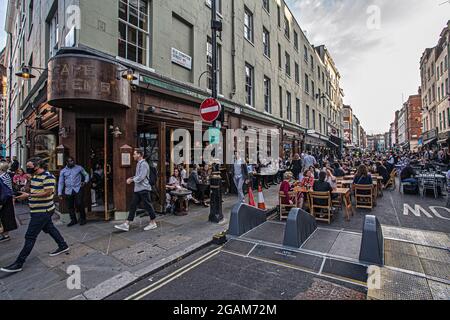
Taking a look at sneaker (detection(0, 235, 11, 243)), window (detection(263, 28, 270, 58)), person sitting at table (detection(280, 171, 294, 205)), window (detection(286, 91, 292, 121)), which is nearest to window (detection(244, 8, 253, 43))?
window (detection(263, 28, 270, 58))

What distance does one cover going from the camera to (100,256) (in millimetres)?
4258

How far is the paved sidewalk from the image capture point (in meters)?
3.24

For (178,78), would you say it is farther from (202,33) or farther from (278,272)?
(278,272)

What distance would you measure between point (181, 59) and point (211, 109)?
4086mm

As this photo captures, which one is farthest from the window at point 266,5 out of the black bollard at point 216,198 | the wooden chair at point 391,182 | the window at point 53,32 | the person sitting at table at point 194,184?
the black bollard at point 216,198

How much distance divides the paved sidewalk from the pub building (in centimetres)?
129

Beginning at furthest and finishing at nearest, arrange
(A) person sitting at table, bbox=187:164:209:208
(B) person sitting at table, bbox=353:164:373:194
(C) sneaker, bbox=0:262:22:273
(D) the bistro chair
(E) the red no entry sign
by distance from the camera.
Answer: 1. (D) the bistro chair
2. (A) person sitting at table, bbox=187:164:209:208
3. (B) person sitting at table, bbox=353:164:373:194
4. (E) the red no entry sign
5. (C) sneaker, bbox=0:262:22:273

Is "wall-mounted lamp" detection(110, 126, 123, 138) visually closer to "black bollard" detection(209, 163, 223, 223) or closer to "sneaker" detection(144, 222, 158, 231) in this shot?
"sneaker" detection(144, 222, 158, 231)

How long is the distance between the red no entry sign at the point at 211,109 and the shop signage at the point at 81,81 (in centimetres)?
254

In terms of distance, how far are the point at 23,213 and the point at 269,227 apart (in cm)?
905

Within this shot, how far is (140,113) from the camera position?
7160mm

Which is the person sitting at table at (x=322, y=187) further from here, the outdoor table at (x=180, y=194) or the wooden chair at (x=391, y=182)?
the wooden chair at (x=391, y=182)

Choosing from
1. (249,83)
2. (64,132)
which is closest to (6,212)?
(64,132)
